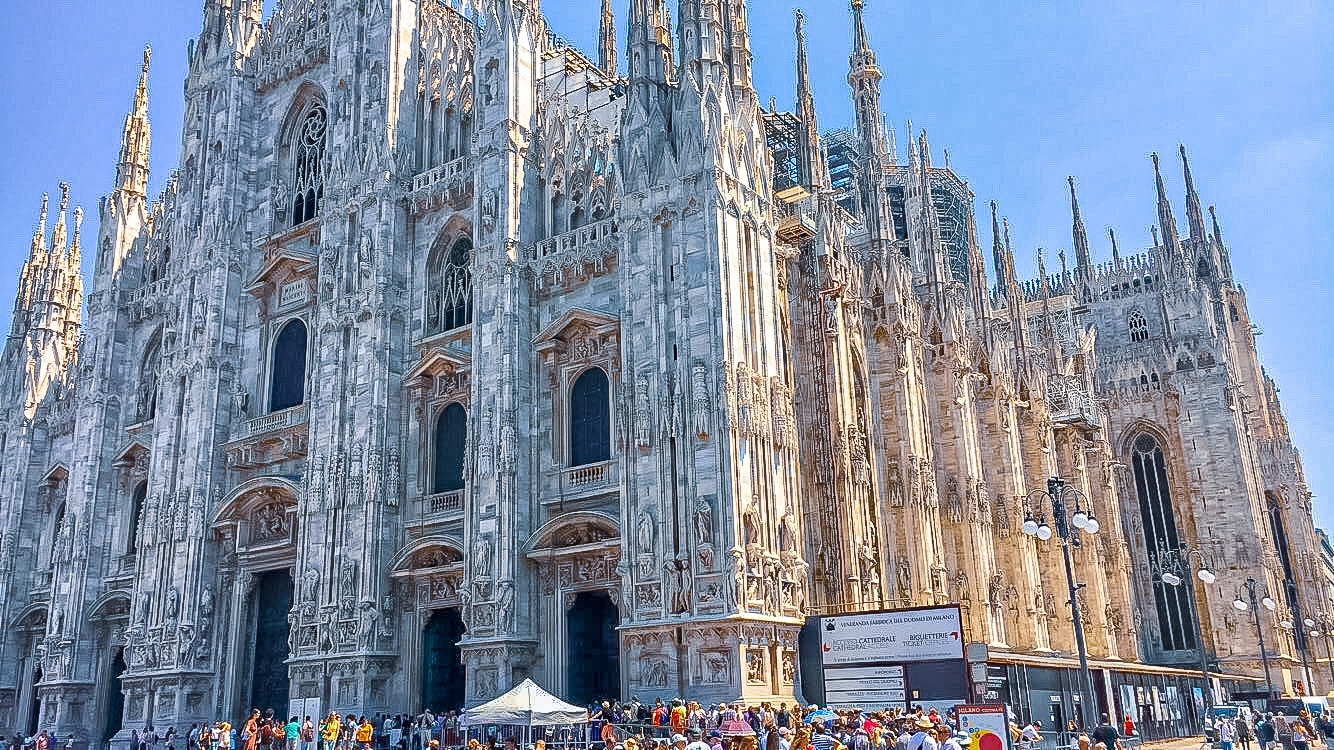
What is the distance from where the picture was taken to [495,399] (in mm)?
31453

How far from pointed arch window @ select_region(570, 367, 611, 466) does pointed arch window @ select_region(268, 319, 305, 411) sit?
1168 cm

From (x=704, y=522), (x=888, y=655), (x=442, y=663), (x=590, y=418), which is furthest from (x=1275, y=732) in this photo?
(x=442, y=663)

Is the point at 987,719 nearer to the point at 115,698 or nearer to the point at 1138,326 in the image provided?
the point at 115,698

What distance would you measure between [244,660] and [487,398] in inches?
512

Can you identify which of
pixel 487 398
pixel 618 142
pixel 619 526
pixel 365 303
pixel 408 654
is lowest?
pixel 408 654

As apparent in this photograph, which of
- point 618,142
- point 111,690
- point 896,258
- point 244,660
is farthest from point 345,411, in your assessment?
point 896,258

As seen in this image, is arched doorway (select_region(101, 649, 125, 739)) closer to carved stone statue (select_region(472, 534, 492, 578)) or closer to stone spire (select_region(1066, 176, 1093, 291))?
carved stone statue (select_region(472, 534, 492, 578))

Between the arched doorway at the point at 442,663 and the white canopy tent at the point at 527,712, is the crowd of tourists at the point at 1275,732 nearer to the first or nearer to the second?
the white canopy tent at the point at 527,712

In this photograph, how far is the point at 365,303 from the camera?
35500 mm

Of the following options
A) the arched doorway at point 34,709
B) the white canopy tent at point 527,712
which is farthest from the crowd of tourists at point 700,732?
the arched doorway at point 34,709

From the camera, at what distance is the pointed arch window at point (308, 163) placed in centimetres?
4128

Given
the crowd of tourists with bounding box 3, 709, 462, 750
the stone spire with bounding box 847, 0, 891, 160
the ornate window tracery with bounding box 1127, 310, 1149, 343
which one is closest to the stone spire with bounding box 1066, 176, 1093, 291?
the ornate window tracery with bounding box 1127, 310, 1149, 343

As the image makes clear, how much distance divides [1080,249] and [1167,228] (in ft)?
32.4

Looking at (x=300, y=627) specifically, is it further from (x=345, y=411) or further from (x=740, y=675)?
(x=740, y=675)
